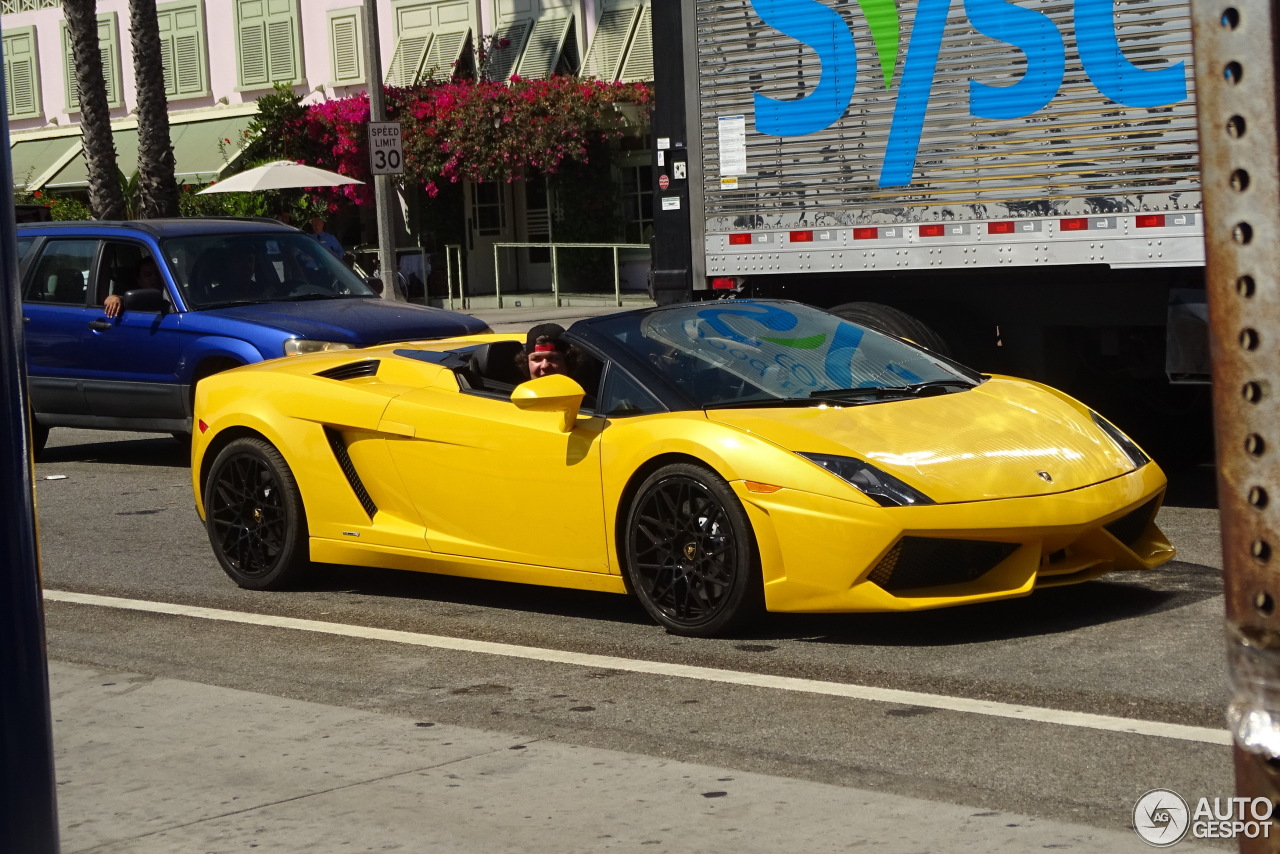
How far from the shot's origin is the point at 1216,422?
108 centimetres

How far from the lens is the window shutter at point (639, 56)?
97.8 ft

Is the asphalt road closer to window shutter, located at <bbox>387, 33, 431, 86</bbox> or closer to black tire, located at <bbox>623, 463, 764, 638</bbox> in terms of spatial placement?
black tire, located at <bbox>623, 463, 764, 638</bbox>

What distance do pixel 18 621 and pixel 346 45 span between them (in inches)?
1345

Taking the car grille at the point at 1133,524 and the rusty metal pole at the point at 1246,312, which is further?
the car grille at the point at 1133,524

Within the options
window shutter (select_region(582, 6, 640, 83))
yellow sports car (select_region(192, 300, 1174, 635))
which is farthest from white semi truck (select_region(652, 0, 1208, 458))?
window shutter (select_region(582, 6, 640, 83))

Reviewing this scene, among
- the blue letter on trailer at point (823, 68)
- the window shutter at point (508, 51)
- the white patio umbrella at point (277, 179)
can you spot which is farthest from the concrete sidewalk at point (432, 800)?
the window shutter at point (508, 51)

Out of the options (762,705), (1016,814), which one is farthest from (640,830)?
(762,705)

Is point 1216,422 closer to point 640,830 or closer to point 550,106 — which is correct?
point 640,830

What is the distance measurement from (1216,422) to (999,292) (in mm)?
8874

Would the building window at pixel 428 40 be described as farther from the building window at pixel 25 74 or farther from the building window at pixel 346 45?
the building window at pixel 25 74

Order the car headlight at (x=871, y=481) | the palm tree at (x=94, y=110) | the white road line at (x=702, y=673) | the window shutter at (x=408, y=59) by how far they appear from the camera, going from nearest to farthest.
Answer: the white road line at (x=702, y=673)
the car headlight at (x=871, y=481)
the palm tree at (x=94, y=110)
the window shutter at (x=408, y=59)

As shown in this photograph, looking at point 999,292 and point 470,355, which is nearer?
point 470,355

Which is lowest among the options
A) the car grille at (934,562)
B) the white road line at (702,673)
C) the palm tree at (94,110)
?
the white road line at (702,673)

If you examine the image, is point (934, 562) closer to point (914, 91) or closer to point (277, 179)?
point (914, 91)
